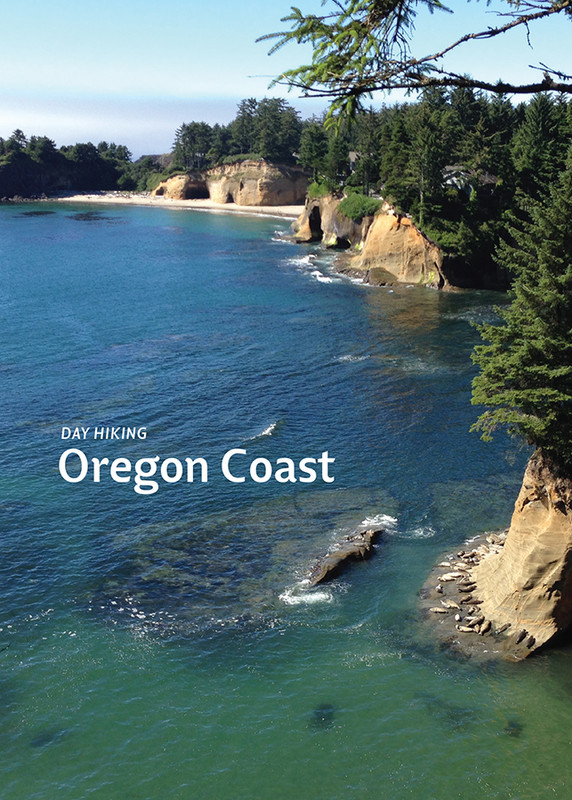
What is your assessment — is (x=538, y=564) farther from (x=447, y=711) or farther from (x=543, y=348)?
(x=543, y=348)

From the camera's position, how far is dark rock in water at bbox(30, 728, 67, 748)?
1186 inches

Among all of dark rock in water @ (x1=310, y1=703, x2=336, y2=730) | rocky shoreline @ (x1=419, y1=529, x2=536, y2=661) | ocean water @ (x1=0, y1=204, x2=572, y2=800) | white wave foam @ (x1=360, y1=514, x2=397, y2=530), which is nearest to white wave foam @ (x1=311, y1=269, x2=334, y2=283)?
ocean water @ (x1=0, y1=204, x2=572, y2=800)

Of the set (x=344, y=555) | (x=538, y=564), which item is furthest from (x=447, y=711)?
(x=344, y=555)

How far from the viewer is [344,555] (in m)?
41.4

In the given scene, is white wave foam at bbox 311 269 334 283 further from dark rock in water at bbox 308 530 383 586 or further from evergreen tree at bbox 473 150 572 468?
evergreen tree at bbox 473 150 572 468

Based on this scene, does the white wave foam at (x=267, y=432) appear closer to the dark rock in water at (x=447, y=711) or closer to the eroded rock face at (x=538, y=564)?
the eroded rock face at (x=538, y=564)

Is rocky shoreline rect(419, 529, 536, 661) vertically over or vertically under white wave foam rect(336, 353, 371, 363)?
under

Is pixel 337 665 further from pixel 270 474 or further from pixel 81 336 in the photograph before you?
pixel 81 336

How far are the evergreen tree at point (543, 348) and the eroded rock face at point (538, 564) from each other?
139 centimetres

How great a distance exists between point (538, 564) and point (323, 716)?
1195 cm

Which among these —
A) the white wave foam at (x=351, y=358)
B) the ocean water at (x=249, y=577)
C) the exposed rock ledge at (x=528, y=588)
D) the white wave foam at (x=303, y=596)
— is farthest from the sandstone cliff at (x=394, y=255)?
the white wave foam at (x=303, y=596)

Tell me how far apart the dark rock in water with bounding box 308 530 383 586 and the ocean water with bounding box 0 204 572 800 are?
28.5 inches

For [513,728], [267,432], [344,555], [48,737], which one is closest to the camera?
[48,737]

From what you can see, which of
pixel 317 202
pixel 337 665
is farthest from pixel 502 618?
pixel 317 202
